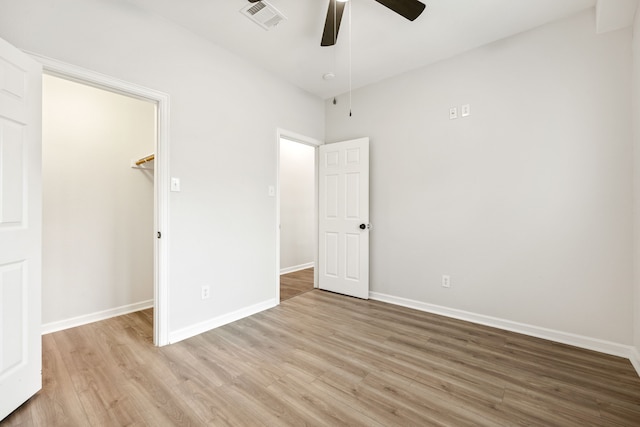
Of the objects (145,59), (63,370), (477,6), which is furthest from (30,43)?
(477,6)

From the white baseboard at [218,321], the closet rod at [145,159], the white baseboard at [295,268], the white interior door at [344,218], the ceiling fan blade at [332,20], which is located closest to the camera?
the ceiling fan blade at [332,20]

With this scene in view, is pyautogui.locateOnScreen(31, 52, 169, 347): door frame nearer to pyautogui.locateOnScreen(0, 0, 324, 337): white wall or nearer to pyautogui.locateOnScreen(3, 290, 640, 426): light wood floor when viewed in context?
pyautogui.locateOnScreen(0, 0, 324, 337): white wall

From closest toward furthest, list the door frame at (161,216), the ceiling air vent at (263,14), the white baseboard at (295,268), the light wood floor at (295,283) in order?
the ceiling air vent at (263,14), the door frame at (161,216), the light wood floor at (295,283), the white baseboard at (295,268)

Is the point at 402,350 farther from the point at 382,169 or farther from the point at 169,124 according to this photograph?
the point at 169,124

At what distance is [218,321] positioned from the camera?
2711 millimetres

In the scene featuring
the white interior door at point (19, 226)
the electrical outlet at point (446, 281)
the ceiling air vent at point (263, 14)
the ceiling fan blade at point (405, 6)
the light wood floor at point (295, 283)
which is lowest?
the light wood floor at point (295, 283)

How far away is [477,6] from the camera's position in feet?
7.25

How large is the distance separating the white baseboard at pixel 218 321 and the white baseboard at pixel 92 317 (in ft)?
3.44

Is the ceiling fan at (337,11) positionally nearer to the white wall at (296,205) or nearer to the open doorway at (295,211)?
the open doorway at (295,211)

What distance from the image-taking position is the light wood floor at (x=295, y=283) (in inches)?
149

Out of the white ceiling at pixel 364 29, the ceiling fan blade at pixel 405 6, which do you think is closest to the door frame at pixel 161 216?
the white ceiling at pixel 364 29

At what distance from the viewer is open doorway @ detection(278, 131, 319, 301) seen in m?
5.07

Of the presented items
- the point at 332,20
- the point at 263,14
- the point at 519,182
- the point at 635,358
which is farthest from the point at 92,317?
the point at 635,358

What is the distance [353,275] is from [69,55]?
3338 mm
